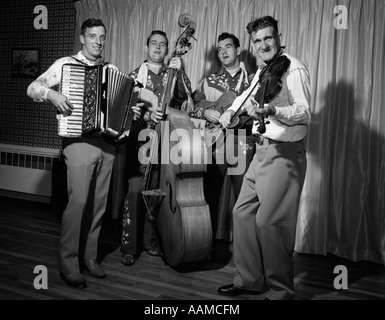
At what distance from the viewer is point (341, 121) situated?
3.42 metres

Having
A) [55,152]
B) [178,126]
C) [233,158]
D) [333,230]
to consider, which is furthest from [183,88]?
[55,152]

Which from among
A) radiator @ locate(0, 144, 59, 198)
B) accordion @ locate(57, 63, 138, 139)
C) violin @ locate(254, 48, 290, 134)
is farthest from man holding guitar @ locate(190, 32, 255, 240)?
radiator @ locate(0, 144, 59, 198)

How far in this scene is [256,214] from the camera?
2.41m

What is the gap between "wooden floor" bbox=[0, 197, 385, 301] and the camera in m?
2.43

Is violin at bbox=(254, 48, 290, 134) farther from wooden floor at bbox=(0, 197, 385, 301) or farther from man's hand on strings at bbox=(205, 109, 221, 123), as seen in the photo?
wooden floor at bbox=(0, 197, 385, 301)

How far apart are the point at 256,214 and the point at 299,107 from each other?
2.22ft

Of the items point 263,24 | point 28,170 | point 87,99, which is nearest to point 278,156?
point 263,24

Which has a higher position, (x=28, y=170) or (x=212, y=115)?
(x=212, y=115)

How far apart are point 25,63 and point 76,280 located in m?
3.39

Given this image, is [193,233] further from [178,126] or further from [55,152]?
[55,152]

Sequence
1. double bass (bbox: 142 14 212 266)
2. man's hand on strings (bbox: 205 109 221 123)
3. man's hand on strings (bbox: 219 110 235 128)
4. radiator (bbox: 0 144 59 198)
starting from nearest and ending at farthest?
1. man's hand on strings (bbox: 219 110 235 128)
2. double bass (bbox: 142 14 212 266)
3. man's hand on strings (bbox: 205 109 221 123)
4. radiator (bbox: 0 144 59 198)

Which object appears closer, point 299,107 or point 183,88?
point 299,107

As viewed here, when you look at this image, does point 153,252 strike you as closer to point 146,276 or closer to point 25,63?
point 146,276

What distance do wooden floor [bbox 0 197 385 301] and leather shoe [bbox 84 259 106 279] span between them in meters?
0.04
